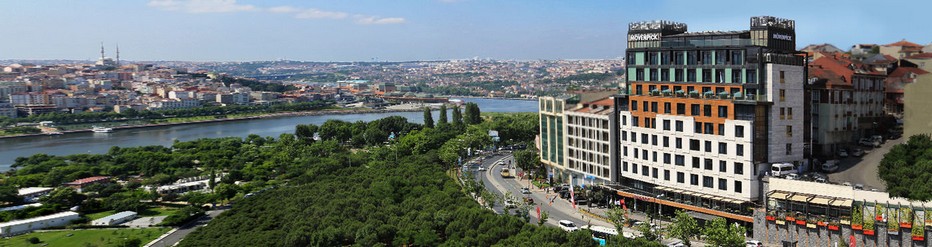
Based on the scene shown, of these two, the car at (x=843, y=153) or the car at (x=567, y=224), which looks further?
the car at (x=843, y=153)

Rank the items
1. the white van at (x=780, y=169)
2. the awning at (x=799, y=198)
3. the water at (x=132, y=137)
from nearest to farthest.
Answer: the awning at (x=799, y=198), the white van at (x=780, y=169), the water at (x=132, y=137)

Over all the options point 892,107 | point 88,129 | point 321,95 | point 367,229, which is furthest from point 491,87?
point 367,229

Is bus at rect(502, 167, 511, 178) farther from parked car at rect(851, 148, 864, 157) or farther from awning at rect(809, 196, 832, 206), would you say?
awning at rect(809, 196, 832, 206)

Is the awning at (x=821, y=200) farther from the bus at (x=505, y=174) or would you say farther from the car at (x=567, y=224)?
the bus at (x=505, y=174)

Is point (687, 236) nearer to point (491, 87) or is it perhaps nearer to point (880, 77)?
point (880, 77)

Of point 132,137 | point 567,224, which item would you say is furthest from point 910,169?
point 132,137

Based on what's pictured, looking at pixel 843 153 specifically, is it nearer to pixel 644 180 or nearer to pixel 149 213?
pixel 644 180

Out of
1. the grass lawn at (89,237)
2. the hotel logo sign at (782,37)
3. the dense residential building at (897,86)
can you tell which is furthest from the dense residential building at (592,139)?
the grass lawn at (89,237)
